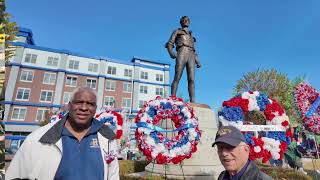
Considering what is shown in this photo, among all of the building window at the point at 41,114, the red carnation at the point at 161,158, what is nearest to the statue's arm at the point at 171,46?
the red carnation at the point at 161,158

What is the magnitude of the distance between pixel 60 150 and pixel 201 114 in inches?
247

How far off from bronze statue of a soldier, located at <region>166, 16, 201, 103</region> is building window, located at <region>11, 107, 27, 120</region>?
102ft

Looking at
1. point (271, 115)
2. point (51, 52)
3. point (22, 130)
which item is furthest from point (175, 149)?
point (51, 52)

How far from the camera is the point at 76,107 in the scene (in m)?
2.74

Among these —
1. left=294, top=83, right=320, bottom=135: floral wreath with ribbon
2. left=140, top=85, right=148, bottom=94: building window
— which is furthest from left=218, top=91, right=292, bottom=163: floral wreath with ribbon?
left=140, top=85, right=148, bottom=94: building window

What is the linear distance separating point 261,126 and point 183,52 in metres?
4.34

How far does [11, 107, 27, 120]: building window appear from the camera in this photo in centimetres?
3209

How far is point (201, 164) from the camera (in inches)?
288

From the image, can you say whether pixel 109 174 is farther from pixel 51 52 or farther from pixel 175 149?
pixel 51 52

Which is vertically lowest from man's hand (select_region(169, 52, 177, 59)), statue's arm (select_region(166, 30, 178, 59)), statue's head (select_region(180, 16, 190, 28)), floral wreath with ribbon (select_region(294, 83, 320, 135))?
floral wreath with ribbon (select_region(294, 83, 320, 135))

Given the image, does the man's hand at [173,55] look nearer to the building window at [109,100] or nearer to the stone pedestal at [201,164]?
the stone pedestal at [201,164]

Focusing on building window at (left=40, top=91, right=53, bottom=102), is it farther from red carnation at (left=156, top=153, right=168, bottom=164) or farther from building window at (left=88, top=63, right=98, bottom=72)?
red carnation at (left=156, top=153, right=168, bottom=164)

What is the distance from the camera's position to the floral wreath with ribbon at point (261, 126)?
547 cm

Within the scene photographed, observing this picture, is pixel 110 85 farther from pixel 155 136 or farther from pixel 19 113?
pixel 155 136
